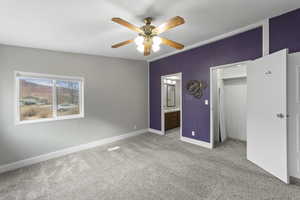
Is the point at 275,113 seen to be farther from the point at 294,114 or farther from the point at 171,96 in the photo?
the point at 171,96

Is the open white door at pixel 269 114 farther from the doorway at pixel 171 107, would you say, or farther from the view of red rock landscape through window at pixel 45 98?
the view of red rock landscape through window at pixel 45 98

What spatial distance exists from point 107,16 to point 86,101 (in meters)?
2.41

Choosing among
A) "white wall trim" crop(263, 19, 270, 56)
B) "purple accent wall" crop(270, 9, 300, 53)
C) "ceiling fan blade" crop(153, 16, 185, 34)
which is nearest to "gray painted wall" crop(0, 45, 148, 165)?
"ceiling fan blade" crop(153, 16, 185, 34)

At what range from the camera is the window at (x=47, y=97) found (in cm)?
303

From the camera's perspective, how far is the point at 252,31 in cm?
263

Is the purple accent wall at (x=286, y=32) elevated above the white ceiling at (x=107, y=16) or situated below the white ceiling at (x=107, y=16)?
below

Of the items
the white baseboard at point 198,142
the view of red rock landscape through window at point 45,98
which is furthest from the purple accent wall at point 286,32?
the view of red rock landscape through window at point 45,98

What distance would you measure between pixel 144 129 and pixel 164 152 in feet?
6.10

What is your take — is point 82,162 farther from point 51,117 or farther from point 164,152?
point 164,152

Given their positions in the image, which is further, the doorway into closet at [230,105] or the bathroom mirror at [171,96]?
the bathroom mirror at [171,96]

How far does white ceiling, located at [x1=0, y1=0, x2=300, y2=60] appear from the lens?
183cm

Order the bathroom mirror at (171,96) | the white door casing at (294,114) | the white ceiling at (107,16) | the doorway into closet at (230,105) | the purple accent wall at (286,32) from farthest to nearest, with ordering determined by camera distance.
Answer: the bathroom mirror at (171,96), the doorway into closet at (230,105), the purple accent wall at (286,32), the white door casing at (294,114), the white ceiling at (107,16)

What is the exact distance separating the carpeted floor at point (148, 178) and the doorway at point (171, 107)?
149cm

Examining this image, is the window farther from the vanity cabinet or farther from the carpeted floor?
the vanity cabinet
